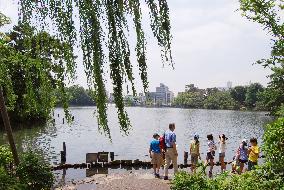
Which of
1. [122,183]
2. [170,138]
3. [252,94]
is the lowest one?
[122,183]

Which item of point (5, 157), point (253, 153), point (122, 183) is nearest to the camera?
point (253, 153)

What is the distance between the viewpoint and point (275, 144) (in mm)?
9211

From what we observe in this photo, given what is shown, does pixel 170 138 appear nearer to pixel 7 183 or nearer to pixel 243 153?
pixel 243 153

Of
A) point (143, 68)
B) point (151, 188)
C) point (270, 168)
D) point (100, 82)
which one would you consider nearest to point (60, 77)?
point (100, 82)

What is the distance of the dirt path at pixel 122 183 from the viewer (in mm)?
14166

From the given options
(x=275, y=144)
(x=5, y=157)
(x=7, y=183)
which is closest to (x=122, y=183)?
(x=5, y=157)

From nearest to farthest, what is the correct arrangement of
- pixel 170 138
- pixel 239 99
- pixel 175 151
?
pixel 170 138, pixel 175 151, pixel 239 99

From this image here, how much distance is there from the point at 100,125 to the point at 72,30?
1013 millimetres

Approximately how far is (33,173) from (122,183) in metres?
4.50

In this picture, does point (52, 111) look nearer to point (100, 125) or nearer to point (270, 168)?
point (100, 125)

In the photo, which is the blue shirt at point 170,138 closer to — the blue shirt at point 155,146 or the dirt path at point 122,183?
the blue shirt at point 155,146

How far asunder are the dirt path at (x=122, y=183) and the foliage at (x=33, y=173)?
3.41 m

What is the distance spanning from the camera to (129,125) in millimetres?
3938

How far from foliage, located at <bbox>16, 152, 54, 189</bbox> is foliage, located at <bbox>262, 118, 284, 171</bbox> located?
7239 millimetres
